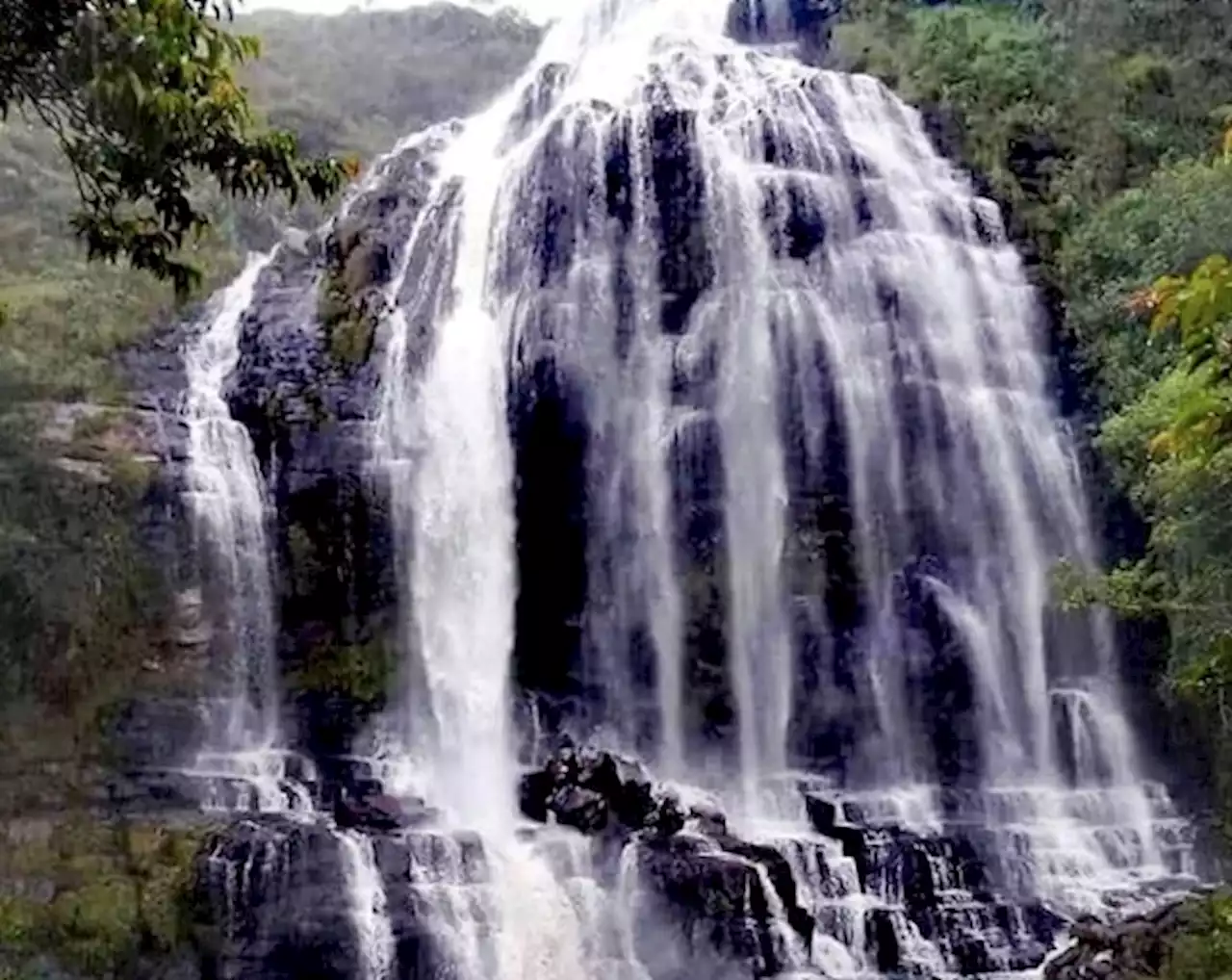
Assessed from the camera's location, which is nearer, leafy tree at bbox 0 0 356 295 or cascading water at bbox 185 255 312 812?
leafy tree at bbox 0 0 356 295

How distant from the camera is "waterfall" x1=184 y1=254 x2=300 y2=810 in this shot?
50.0ft

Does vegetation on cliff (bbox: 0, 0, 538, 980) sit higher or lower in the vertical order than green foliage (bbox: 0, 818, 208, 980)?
higher

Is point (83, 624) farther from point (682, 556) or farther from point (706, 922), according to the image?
point (706, 922)

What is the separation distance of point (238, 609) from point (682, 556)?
5001 mm

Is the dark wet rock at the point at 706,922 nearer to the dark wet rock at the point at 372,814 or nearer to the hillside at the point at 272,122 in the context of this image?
the dark wet rock at the point at 372,814

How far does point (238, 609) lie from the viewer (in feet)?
54.4

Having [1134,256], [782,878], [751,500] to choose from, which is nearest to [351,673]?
[751,500]

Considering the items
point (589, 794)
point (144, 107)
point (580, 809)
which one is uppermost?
point (144, 107)

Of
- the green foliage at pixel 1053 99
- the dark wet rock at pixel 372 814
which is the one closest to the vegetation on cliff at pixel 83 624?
the dark wet rock at pixel 372 814

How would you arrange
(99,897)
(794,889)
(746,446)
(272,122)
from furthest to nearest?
1. (272,122)
2. (746,446)
3. (794,889)
4. (99,897)

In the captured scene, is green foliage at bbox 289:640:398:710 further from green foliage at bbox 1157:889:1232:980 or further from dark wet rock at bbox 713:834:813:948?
green foliage at bbox 1157:889:1232:980

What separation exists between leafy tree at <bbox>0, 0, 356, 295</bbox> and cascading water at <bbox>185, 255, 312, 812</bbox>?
32.8 ft

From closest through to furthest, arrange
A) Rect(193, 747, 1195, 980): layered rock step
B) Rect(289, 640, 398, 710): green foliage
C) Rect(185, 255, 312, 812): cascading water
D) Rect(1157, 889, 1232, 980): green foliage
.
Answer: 1. Rect(1157, 889, 1232, 980): green foliage
2. Rect(193, 747, 1195, 980): layered rock step
3. Rect(185, 255, 312, 812): cascading water
4. Rect(289, 640, 398, 710): green foliage

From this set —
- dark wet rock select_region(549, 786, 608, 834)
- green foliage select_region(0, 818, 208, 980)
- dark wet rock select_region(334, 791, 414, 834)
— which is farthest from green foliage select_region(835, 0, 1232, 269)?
green foliage select_region(0, 818, 208, 980)
